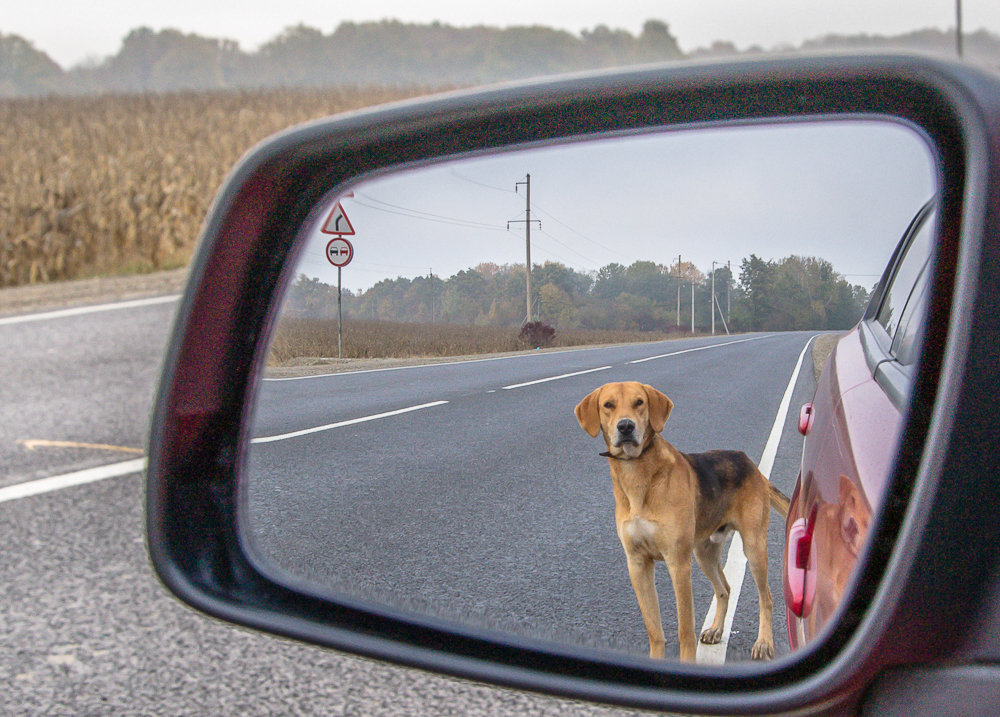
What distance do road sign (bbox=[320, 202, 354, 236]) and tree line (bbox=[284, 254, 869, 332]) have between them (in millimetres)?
237

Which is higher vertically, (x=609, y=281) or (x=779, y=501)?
(x=609, y=281)

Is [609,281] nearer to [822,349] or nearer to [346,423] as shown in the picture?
[822,349]

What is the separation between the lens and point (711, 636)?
900mm

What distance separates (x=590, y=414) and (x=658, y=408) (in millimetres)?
68

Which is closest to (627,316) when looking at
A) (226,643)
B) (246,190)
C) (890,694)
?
(890,694)

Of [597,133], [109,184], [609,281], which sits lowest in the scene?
[609,281]

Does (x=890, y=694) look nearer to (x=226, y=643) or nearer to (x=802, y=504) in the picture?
(x=802, y=504)

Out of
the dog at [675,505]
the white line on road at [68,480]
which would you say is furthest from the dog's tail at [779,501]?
the white line on road at [68,480]

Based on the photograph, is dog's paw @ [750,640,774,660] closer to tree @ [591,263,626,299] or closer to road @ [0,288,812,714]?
road @ [0,288,812,714]

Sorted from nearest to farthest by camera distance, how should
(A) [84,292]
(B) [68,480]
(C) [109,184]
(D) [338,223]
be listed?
(D) [338,223] → (B) [68,480] → (A) [84,292] → (C) [109,184]

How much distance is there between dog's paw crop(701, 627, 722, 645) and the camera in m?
0.90

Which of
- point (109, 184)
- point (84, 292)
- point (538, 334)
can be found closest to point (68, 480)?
point (538, 334)

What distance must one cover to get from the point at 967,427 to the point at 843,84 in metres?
0.34

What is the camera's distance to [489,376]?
1.08 metres
